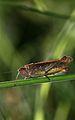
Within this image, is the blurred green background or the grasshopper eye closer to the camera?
the grasshopper eye

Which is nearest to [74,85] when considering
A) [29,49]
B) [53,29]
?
[29,49]

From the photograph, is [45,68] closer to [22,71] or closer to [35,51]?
[22,71]

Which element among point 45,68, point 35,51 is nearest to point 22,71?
point 45,68

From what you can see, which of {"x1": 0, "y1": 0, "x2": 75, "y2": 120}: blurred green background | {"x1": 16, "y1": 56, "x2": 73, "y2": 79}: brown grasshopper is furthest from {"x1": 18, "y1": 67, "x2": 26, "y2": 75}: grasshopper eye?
{"x1": 0, "y1": 0, "x2": 75, "y2": 120}: blurred green background

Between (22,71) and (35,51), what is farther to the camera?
(35,51)

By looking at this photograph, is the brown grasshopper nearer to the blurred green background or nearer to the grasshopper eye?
the grasshopper eye

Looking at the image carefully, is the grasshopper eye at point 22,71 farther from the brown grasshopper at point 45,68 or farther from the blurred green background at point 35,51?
the blurred green background at point 35,51

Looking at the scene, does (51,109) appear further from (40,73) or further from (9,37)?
(9,37)
